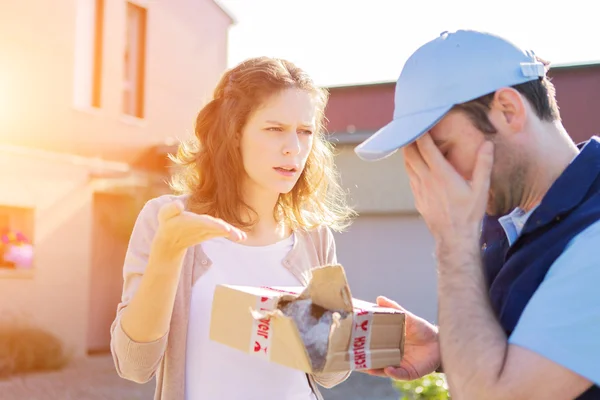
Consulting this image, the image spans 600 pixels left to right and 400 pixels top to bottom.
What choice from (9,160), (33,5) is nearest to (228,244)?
(9,160)

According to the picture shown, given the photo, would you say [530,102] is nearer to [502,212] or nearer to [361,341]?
[502,212]

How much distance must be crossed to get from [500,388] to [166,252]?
35.2 inches

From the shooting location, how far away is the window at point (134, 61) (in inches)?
460

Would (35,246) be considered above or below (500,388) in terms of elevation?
below

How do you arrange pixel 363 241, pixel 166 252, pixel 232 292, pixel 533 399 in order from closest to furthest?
1. pixel 533 399
2. pixel 232 292
3. pixel 166 252
4. pixel 363 241

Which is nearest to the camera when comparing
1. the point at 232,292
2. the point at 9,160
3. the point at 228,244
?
the point at 232,292

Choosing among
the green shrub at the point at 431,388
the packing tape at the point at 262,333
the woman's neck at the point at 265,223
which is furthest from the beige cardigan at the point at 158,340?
the green shrub at the point at 431,388

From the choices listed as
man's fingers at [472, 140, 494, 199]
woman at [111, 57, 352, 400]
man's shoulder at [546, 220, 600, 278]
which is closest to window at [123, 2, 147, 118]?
woman at [111, 57, 352, 400]

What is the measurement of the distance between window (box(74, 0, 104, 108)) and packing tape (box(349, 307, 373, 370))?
9.89 m

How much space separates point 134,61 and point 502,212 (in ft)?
35.7

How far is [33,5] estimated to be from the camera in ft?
32.1

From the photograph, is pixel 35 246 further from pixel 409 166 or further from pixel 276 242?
pixel 409 166

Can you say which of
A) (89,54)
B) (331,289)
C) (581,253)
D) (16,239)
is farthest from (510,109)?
(89,54)

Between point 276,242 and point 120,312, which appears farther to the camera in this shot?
point 276,242
